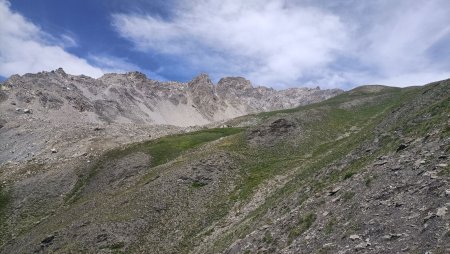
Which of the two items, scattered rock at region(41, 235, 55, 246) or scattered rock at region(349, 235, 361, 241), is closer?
scattered rock at region(349, 235, 361, 241)

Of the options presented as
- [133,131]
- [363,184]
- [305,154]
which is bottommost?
[363,184]

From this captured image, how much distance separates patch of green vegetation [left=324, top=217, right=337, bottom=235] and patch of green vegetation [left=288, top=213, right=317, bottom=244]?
1857 millimetres

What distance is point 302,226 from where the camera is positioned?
27.6 m

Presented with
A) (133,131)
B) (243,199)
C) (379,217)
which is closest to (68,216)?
(243,199)

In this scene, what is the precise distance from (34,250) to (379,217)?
1707 inches

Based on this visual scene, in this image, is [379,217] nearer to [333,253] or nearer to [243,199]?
[333,253]

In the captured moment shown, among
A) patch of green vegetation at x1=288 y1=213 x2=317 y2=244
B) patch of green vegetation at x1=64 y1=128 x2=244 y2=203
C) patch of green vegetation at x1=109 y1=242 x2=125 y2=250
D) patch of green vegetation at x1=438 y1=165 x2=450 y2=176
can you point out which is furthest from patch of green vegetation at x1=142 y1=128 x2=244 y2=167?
patch of green vegetation at x1=438 y1=165 x2=450 y2=176

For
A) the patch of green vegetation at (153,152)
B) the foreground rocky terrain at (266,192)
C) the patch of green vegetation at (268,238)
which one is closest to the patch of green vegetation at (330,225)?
the foreground rocky terrain at (266,192)

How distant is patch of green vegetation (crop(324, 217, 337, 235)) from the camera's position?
24594 millimetres

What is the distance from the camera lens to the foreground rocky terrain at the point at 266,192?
2291cm

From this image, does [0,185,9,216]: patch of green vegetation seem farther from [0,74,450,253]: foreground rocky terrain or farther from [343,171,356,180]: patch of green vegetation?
[343,171,356,180]: patch of green vegetation

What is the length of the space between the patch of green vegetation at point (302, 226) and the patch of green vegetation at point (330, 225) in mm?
1857

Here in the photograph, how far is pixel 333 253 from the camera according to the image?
22109 millimetres

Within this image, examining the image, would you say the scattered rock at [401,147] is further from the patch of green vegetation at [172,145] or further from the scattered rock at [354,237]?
the patch of green vegetation at [172,145]
